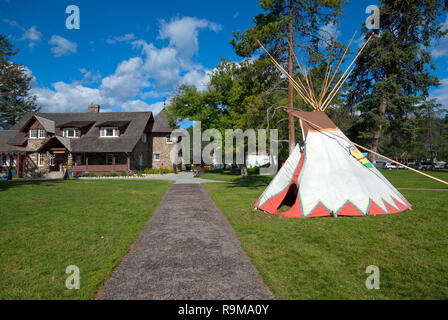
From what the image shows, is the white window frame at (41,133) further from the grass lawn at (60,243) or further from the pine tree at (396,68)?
the pine tree at (396,68)

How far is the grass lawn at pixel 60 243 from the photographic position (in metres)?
3.53

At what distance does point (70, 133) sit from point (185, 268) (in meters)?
32.8

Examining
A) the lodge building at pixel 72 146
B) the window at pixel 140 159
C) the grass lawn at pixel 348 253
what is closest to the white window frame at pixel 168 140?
the lodge building at pixel 72 146

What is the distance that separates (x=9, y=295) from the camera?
326cm

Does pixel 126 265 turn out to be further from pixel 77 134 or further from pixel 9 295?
pixel 77 134

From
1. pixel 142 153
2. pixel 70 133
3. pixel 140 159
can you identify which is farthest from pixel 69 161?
pixel 142 153

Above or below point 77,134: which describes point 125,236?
below

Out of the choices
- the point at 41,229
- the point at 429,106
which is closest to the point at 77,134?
the point at 41,229

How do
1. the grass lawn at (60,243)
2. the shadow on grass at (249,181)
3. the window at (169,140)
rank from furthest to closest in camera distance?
the window at (169,140), the shadow on grass at (249,181), the grass lawn at (60,243)

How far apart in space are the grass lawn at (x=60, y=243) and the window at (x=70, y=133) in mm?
22911

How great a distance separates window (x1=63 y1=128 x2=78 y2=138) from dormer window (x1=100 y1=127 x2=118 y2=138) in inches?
137

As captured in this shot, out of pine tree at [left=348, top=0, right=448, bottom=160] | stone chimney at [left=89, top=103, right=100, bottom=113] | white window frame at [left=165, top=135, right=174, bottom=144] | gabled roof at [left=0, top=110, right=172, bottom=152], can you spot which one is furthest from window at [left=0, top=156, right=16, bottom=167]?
pine tree at [left=348, top=0, right=448, bottom=160]
